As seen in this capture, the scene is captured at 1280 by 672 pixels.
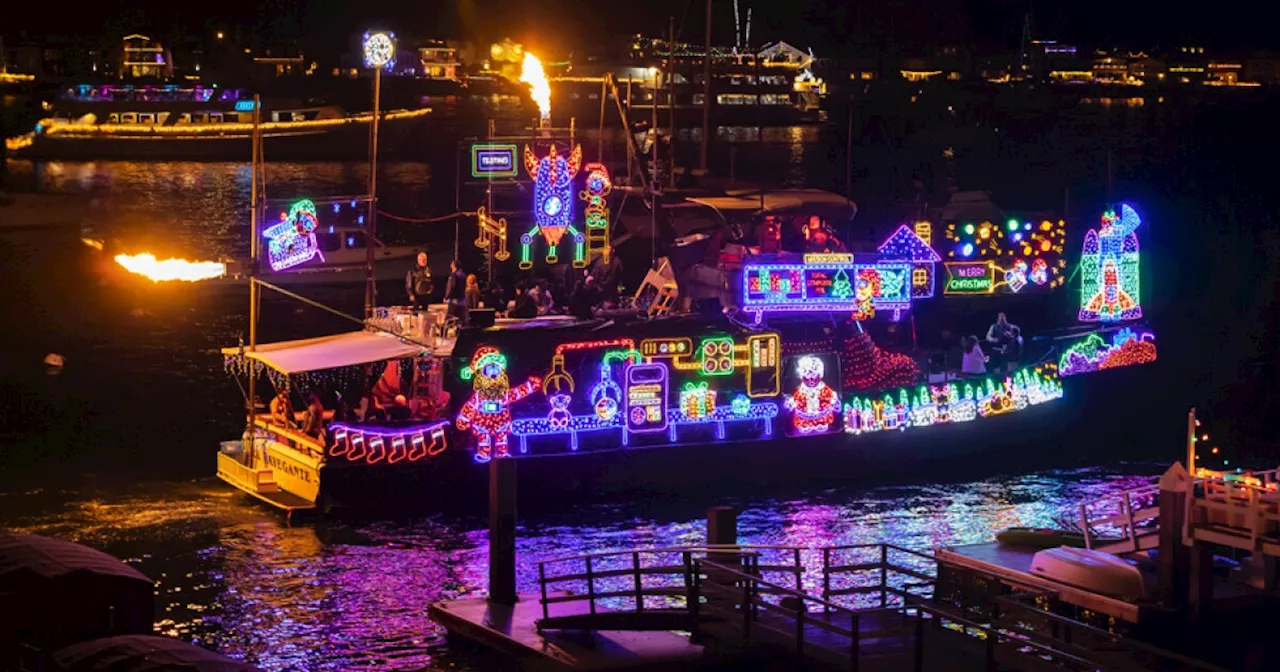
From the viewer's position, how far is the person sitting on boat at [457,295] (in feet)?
122

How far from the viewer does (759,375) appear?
38156 mm

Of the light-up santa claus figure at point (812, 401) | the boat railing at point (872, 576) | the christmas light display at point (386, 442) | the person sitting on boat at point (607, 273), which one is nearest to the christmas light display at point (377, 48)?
the person sitting on boat at point (607, 273)

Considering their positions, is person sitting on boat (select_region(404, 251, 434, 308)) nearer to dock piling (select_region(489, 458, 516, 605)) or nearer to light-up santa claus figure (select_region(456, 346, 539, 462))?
light-up santa claus figure (select_region(456, 346, 539, 462))

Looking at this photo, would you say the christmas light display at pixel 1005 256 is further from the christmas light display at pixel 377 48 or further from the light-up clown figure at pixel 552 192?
the christmas light display at pixel 377 48

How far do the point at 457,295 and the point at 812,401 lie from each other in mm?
7923

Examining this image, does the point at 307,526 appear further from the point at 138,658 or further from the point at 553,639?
the point at 138,658

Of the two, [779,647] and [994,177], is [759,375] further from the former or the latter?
[994,177]

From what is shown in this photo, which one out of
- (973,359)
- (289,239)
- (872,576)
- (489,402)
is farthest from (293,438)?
(973,359)

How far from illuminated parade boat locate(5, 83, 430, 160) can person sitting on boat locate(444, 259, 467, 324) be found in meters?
120

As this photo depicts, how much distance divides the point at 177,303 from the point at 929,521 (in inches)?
1730

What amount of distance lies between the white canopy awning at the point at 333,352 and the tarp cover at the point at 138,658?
54.6 feet

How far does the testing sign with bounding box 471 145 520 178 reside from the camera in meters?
38.6

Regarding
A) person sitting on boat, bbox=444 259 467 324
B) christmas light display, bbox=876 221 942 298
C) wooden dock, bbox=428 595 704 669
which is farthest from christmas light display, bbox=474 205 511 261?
wooden dock, bbox=428 595 704 669

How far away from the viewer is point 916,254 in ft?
137
